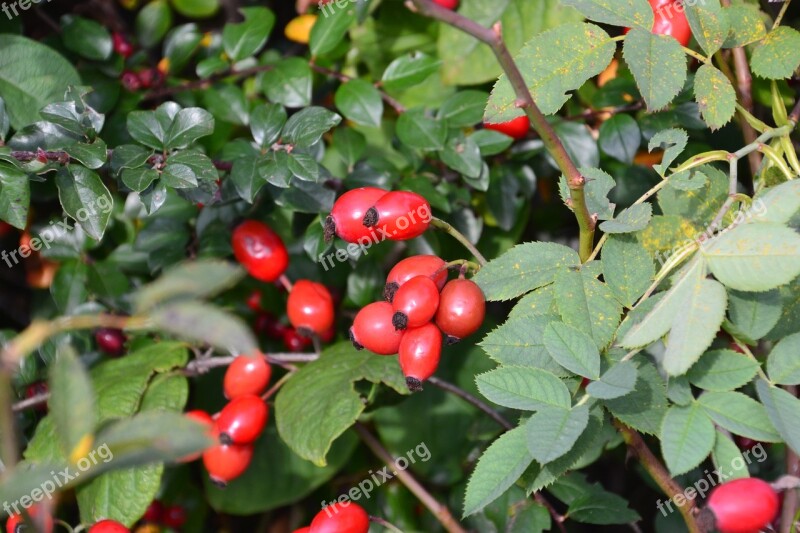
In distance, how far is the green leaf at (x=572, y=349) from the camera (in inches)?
40.6

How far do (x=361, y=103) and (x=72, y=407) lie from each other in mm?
1172

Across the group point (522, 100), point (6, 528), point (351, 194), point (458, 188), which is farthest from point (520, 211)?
point (6, 528)

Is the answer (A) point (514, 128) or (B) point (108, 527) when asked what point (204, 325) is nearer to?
(B) point (108, 527)

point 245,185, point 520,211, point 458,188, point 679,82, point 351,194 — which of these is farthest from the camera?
point 520,211

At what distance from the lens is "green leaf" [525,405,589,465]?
3.19 feet

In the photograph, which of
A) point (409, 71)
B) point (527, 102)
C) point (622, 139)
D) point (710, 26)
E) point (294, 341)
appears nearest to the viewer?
point (527, 102)

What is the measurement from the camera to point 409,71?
5.61ft

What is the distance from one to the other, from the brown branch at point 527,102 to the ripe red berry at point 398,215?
0.26 meters


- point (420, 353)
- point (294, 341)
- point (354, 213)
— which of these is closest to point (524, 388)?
point (420, 353)

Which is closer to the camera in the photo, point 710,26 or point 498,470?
point 498,470

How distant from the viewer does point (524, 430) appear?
3.47 ft

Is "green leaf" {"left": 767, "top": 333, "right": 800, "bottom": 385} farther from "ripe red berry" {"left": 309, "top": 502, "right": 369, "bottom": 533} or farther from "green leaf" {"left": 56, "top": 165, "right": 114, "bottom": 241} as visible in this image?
"green leaf" {"left": 56, "top": 165, "right": 114, "bottom": 241}

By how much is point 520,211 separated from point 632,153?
1.17ft

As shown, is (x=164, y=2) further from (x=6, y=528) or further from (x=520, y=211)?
(x=6, y=528)
